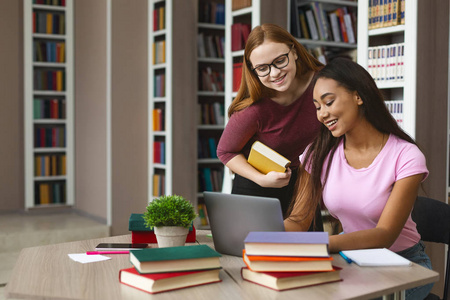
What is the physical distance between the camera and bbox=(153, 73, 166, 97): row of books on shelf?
17.9ft

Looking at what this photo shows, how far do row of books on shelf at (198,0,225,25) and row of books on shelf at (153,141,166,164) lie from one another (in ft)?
4.44

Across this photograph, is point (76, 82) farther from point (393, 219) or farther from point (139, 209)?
point (393, 219)

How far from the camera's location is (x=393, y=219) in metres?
1.81

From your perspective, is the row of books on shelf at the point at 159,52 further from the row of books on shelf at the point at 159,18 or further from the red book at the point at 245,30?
the red book at the point at 245,30

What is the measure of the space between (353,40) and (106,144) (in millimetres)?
2729

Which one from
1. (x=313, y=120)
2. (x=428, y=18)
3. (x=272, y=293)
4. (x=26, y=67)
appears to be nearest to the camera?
(x=272, y=293)

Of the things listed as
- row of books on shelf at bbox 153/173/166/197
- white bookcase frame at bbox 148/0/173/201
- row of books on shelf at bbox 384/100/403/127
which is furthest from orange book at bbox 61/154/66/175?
row of books on shelf at bbox 384/100/403/127

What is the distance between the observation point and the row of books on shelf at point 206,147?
570cm

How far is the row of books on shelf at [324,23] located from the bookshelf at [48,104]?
271cm

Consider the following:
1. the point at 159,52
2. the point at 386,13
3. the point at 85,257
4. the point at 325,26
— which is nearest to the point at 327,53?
the point at 325,26

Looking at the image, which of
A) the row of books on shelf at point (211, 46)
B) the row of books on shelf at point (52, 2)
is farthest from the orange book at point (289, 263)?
the row of books on shelf at point (52, 2)

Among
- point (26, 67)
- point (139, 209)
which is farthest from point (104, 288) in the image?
point (26, 67)

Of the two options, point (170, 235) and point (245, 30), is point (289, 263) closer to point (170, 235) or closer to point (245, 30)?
point (170, 235)

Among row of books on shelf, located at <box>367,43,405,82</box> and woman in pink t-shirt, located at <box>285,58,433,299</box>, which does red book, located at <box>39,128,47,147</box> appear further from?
woman in pink t-shirt, located at <box>285,58,433,299</box>
